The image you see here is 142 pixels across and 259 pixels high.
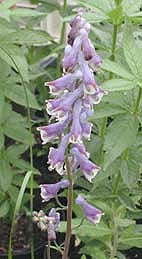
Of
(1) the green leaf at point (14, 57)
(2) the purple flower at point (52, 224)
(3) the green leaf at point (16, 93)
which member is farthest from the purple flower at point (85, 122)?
(3) the green leaf at point (16, 93)

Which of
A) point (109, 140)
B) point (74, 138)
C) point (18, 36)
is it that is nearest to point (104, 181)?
point (109, 140)

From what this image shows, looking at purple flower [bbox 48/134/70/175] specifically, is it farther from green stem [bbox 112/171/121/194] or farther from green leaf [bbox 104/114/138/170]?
green stem [bbox 112/171/121/194]

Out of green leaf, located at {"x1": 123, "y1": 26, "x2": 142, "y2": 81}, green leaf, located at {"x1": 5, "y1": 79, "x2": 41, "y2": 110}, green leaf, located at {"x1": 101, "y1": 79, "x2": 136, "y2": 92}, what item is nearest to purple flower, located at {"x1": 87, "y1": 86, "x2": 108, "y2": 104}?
green leaf, located at {"x1": 101, "y1": 79, "x2": 136, "y2": 92}

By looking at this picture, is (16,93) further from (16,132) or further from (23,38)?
(23,38)

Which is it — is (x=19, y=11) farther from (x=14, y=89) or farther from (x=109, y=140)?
(x=109, y=140)

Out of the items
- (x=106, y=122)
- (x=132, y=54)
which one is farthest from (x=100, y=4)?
(x=106, y=122)

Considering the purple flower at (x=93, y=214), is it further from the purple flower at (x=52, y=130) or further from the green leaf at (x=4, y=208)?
the green leaf at (x=4, y=208)
